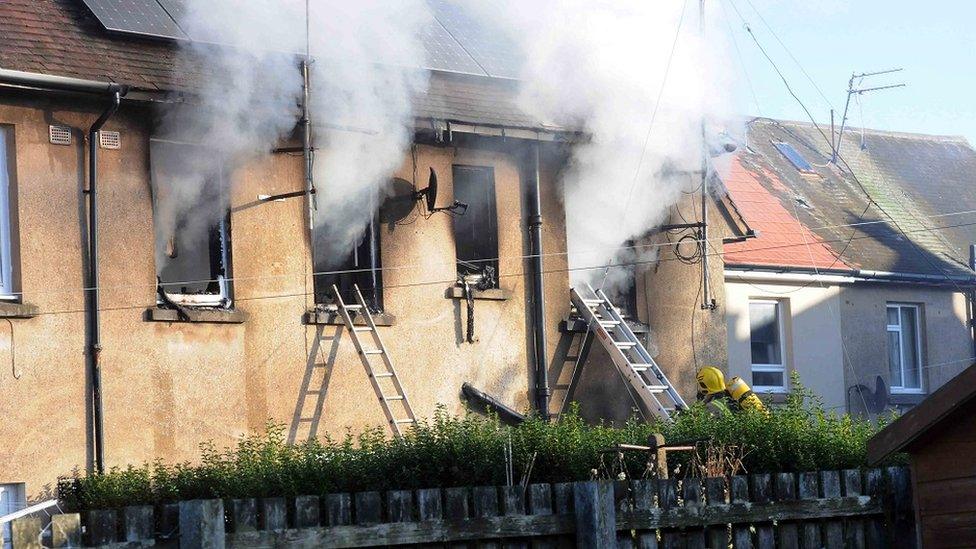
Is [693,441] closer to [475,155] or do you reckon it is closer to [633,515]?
[633,515]

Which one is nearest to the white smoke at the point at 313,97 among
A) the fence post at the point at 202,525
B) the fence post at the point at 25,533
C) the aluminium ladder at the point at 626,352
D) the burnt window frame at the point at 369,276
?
the burnt window frame at the point at 369,276

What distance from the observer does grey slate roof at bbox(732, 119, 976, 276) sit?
2733cm

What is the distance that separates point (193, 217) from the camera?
15367 millimetres

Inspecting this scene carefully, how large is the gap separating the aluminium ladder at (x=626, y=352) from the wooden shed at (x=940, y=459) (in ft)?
26.5

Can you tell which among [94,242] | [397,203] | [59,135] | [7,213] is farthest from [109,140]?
[397,203]

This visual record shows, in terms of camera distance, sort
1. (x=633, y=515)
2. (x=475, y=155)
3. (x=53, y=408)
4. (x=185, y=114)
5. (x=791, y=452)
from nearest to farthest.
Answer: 1. (x=633, y=515)
2. (x=791, y=452)
3. (x=53, y=408)
4. (x=185, y=114)
5. (x=475, y=155)

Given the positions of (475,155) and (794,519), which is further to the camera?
(475,155)

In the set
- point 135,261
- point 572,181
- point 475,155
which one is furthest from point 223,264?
point 572,181

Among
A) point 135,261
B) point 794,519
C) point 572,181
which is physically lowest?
point 794,519

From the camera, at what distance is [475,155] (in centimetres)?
1712

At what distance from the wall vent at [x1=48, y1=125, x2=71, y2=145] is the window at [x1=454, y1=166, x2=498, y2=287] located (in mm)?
4912

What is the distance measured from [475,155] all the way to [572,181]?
1635mm

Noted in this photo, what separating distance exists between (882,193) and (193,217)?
63.8 feet

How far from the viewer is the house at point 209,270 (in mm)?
13703
